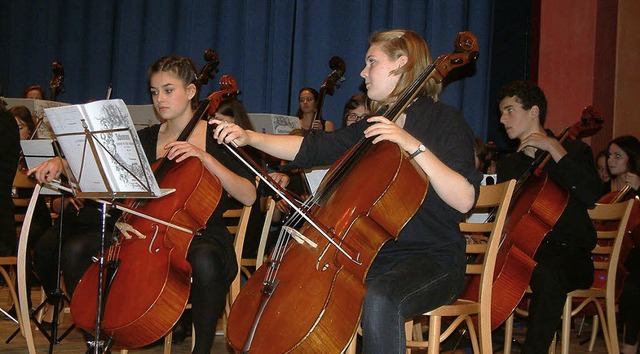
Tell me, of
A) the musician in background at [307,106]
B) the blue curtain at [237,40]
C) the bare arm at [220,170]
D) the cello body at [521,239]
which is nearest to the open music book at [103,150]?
the bare arm at [220,170]

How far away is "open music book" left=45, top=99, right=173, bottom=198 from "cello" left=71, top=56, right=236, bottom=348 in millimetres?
241

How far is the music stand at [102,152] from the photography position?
1.96m

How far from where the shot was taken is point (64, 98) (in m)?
5.89

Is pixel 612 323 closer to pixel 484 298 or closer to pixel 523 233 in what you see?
pixel 523 233

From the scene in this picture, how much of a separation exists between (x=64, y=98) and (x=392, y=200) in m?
4.65

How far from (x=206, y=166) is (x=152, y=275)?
43 centimetres

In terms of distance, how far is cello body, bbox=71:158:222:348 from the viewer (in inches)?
87.1

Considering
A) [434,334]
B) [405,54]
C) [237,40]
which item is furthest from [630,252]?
[237,40]

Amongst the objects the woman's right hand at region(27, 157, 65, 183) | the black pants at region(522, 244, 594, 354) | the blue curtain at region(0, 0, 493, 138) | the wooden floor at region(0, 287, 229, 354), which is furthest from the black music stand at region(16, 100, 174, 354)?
the blue curtain at region(0, 0, 493, 138)

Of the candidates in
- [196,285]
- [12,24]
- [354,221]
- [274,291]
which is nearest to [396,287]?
[354,221]

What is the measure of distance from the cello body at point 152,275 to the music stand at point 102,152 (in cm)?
15

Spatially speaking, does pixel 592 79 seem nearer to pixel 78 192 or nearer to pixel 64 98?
pixel 78 192

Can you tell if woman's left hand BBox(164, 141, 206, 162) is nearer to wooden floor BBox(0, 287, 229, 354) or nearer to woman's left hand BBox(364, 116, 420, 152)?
woman's left hand BBox(364, 116, 420, 152)

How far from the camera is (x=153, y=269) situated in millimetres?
2244
